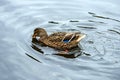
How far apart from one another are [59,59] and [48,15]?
9.21 ft

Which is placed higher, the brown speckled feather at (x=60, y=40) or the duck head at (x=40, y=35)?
the duck head at (x=40, y=35)

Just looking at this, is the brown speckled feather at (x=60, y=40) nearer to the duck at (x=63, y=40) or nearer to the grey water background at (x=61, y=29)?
the duck at (x=63, y=40)

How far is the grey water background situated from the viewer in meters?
8.38

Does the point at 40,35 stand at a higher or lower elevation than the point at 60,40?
higher

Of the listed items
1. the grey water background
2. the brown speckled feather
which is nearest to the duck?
the brown speckled feather

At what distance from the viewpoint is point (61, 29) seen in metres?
10.6

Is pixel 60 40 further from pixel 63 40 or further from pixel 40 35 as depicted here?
pixel 40 35

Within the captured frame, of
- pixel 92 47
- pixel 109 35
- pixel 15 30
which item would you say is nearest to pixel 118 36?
pixel 109 35

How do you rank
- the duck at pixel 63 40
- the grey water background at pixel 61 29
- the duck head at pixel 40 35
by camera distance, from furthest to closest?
1. the duck head at pixel 40 35
2. the duck at pixel 63 40
3. the grey water background at pixel 61 29

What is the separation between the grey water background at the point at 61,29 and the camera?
330 inches

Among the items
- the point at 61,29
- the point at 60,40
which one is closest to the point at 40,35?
the point at 60,40

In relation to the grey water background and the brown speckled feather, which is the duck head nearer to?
the brown speckled feather

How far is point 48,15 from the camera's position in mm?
11516

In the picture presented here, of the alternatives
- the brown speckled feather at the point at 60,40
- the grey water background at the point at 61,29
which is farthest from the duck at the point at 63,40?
the grey water background at the point at 61,29
